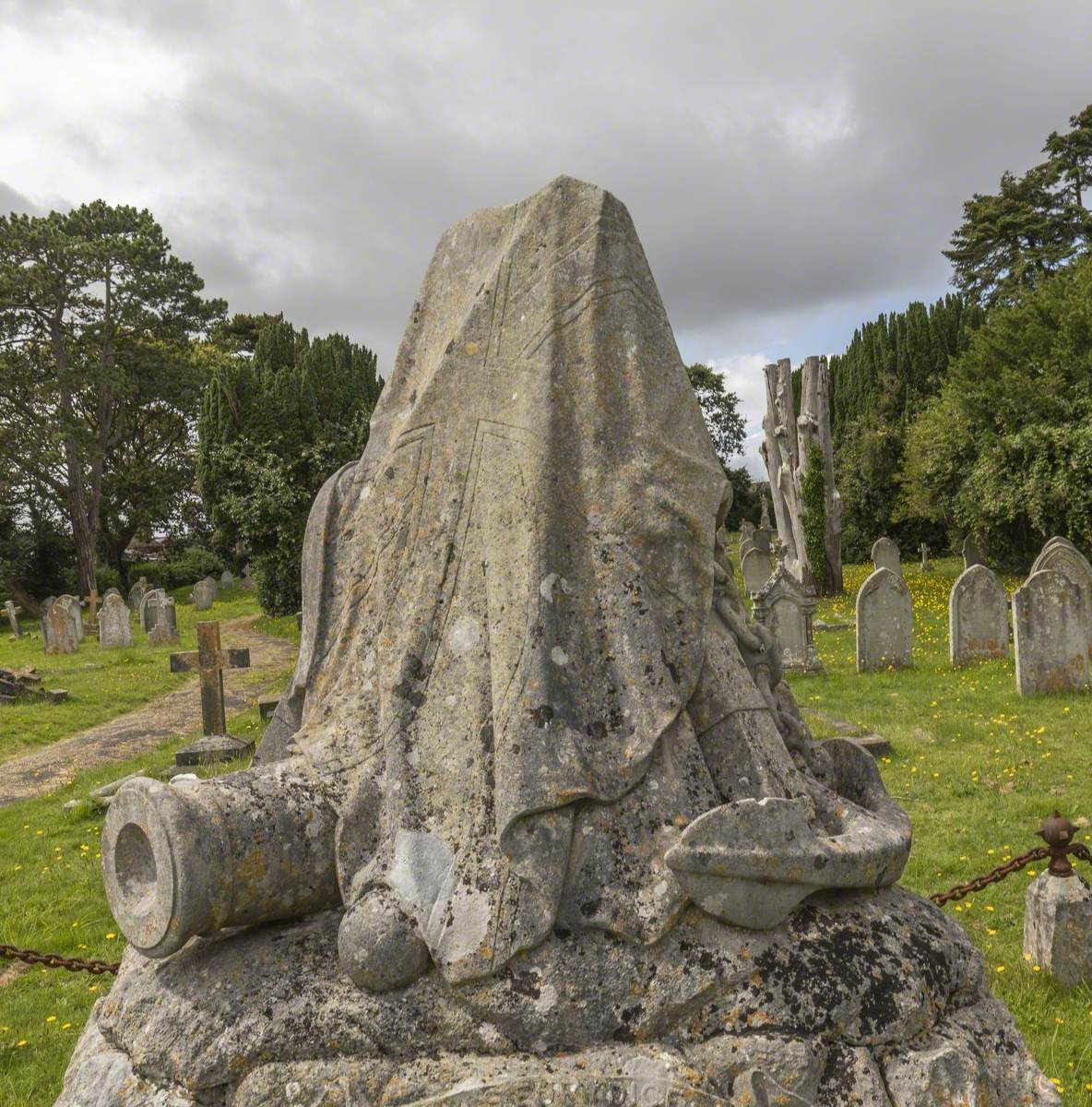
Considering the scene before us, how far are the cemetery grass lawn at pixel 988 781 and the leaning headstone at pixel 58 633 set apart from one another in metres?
17.3

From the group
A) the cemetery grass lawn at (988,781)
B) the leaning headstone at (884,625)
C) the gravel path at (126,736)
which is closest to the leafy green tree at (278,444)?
the gravel path at (126,736)

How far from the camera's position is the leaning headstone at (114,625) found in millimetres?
23469

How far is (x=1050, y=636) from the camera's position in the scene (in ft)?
36.2

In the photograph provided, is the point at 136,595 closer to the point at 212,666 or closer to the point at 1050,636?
the point at 212,666

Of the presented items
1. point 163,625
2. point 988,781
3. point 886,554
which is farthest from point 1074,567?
point 163,625

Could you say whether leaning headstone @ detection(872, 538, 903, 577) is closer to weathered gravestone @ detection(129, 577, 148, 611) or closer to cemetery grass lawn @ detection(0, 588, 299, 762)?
cemetery grass lawn @ detection(0, 588, 299, 762)

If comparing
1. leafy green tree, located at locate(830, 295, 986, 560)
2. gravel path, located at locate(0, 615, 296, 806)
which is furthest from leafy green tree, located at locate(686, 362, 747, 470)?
gravel path, located at locate(0, 615, 296, 806)

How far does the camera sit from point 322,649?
11.8 feet

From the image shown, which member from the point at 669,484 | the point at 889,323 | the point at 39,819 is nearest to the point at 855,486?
the point at 889,323

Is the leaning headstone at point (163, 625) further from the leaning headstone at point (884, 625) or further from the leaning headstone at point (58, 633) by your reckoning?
the leaning headstone at point (884, 625)

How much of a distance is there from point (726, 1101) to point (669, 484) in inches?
67.8

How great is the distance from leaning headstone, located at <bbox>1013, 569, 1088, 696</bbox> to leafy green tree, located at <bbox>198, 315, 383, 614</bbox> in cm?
1606

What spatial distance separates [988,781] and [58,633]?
21.0 m

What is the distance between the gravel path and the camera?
10680mm
